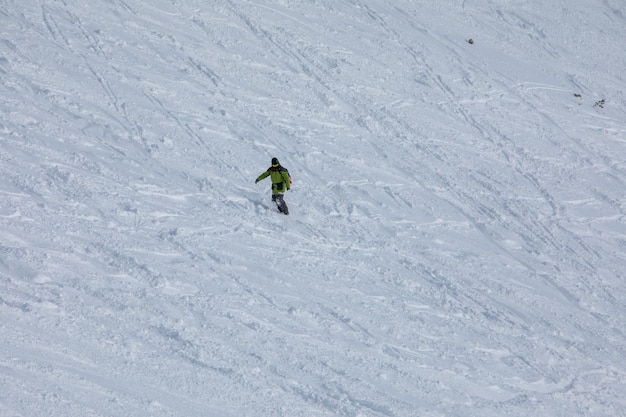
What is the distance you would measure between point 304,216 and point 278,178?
1.00m

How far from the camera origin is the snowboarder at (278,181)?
1322 cm

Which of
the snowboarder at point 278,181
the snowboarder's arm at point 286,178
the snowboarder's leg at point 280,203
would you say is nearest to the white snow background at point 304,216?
the snowboarder's leg at point 280,203

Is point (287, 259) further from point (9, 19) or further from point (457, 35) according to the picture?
point (457, 35)

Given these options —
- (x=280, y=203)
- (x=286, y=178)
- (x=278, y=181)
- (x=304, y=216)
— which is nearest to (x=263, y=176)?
(x=278, y=181)

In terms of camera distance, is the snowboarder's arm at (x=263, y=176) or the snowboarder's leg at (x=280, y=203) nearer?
the snowboarder's arm at (x=263, y=176)

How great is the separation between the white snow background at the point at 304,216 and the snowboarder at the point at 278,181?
0.34 metres

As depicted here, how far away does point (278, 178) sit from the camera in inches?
523

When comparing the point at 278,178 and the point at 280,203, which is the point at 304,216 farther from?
the point at 278,178

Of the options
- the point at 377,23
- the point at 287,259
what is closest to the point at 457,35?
the point at 377,23

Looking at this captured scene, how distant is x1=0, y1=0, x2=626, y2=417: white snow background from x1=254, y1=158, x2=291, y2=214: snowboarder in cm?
34

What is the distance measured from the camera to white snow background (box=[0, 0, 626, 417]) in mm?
10484

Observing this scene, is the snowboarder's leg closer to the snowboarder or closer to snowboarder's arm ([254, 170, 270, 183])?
the snowboarder

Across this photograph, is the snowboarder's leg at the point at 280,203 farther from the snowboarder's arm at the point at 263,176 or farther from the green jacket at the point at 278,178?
the snowboarder's arm at the point at 263,176

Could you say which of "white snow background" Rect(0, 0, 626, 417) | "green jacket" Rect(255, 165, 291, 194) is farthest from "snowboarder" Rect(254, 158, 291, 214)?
"white snow background" Rect(0, 0, 626, 417)
